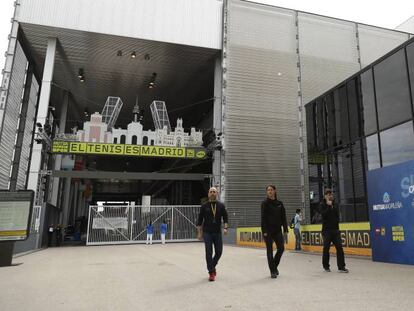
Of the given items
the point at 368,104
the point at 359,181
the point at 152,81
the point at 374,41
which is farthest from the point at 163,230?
the point at 374,41

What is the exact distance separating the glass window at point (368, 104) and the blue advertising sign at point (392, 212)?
22.4 ft

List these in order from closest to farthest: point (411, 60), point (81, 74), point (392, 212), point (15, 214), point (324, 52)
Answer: point (392, 212) → point (15, 214) → point (411, 60) → point (81, 74) → point (324, 52)

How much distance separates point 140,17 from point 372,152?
15885 mm

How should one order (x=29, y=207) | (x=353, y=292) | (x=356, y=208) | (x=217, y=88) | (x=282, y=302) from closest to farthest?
1. (x=282, y=302)
2. (x=353, y=292)
3. (x=29, y=207)
4. (x=356, y=208)
5. (x=217, y=88)

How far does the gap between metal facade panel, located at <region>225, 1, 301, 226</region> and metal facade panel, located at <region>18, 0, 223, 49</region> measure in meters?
1.69

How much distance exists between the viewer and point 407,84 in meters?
13.9

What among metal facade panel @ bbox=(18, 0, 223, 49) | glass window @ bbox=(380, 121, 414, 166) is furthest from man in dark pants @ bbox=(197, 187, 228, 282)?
metal facade panel @ bbox=(18, 0, 223, 49)

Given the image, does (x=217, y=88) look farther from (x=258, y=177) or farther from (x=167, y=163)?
(x=167, y=163)

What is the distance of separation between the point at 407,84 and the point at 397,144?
2.32 m

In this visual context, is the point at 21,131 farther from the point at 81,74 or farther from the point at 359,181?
the point at 359,181

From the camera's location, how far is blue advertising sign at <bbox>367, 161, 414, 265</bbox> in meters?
8.09

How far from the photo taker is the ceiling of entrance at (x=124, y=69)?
22.9 meters

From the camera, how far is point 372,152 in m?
15.4

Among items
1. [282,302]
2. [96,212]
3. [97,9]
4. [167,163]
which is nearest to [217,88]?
[97,9]
